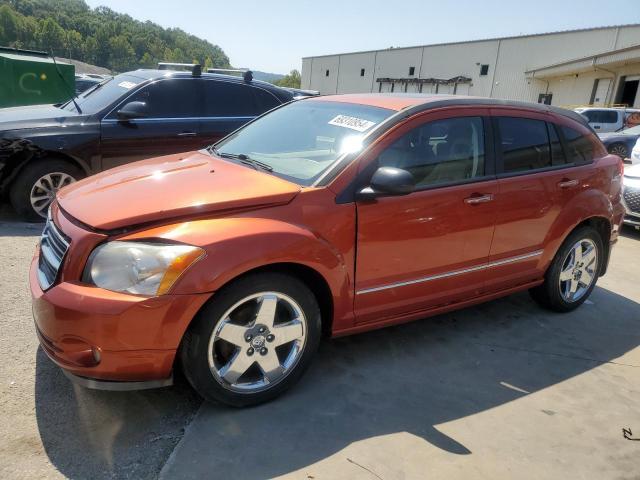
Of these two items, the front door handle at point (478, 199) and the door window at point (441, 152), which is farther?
the front door handle at point (478, 199)

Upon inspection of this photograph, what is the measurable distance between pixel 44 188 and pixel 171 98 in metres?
1.79

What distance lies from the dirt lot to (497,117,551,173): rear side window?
1307 mm

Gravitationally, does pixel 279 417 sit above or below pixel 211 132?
below

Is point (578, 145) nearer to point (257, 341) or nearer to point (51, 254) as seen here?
point (257, 341)

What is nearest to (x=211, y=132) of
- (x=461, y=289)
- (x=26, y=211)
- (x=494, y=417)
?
(x=26, y=211)

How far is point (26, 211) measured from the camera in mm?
5598

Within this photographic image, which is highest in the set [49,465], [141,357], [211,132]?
[211,132]

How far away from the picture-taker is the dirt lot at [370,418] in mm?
2373

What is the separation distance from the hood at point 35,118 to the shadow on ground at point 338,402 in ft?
11.1

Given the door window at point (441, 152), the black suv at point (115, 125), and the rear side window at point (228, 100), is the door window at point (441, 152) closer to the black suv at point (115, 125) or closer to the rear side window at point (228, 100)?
the black suv at point (115, 125)

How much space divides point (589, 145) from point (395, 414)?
2.92 meters

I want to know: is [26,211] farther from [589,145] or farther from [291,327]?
[589,145]

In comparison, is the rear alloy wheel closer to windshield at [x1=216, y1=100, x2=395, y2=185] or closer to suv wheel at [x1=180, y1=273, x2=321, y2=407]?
windshield at [x1=216, y1=100, x2=395, y2=185]

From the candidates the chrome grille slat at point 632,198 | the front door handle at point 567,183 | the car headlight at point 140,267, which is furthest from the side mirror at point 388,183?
the chrome grille slat at point 632,198
